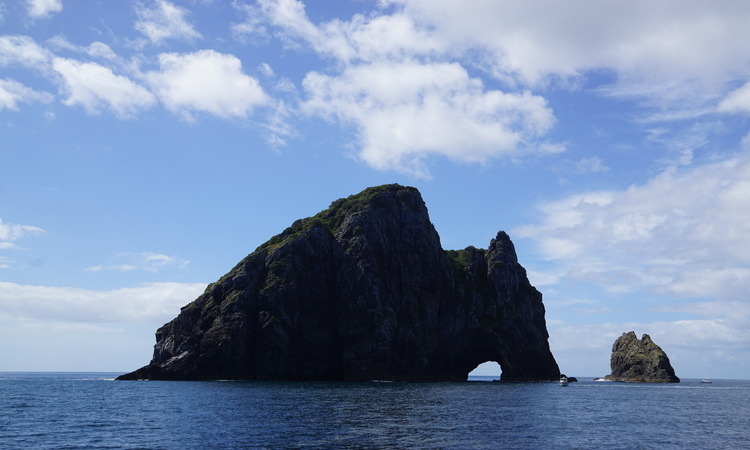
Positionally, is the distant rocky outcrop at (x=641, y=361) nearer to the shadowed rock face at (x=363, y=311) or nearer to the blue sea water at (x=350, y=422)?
the shadowed rock face at (x=363, y=311)

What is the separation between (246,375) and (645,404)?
8100 cm

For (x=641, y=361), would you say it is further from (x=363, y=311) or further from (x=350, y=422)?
(x=350, y=422)

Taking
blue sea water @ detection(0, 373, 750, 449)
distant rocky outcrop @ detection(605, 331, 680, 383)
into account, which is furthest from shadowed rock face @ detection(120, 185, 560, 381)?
blue sea water @ detection(0, 373, 750, 449)

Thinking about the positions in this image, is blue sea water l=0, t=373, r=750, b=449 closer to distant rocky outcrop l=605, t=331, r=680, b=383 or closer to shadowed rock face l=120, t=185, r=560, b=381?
shadowed rock face l=120, t=185, r=560, b=381

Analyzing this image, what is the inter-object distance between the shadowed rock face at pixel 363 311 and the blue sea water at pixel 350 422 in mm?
43784

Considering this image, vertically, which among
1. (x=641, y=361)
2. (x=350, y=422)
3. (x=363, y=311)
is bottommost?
(x=350, y=422)

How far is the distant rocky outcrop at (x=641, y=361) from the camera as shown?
180 m

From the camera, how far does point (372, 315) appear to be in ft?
446

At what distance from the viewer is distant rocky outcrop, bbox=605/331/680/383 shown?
592 feet

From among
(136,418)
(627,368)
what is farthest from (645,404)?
(627,368)

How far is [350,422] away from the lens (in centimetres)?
5422

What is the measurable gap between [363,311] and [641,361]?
101 m

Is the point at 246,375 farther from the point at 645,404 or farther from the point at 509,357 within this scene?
the point at 645,404

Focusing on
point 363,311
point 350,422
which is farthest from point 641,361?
point 350,422
